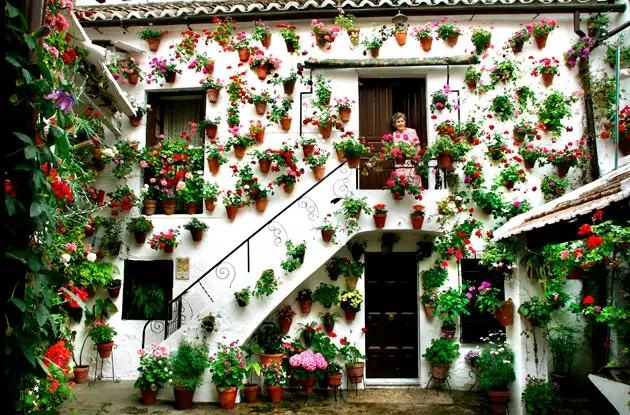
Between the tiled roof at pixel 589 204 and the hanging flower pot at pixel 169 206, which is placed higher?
the hanging flower pot at pixel 169 206

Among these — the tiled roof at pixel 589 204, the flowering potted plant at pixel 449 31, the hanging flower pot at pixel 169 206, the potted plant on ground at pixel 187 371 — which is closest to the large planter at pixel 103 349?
the potted plant on ground at pixel 187 371

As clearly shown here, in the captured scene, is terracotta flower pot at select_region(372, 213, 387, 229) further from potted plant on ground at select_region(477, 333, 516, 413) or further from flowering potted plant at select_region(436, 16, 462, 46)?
flowering potted plant at select_region(436, 16, 462, 46)

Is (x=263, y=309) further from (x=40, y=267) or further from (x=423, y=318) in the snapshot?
(x=40, y=267)

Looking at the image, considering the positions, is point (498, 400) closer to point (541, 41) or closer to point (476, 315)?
point (476, 315)

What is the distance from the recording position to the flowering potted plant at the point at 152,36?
9859mm

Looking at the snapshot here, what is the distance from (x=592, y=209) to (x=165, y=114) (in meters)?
8.17

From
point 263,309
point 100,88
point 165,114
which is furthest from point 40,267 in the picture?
point 165,114

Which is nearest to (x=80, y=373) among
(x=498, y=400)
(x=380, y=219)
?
(x=380, y=219)

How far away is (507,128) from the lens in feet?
30.9

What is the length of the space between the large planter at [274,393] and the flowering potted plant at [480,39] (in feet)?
22.5

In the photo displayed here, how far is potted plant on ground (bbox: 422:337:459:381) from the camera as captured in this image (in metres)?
8.77

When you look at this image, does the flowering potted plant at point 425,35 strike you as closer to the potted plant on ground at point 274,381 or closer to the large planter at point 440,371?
the large planter at point 440,371

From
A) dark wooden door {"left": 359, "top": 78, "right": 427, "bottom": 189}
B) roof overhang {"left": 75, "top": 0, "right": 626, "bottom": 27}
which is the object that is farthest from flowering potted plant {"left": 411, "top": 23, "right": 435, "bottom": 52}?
dark wooden door {"left": 359, "top": 78, "right": 427, "bottom": 189}

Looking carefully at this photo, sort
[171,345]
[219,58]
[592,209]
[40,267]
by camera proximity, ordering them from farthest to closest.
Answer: [219,58] → [171,345] → [592,209] → [40,267]
